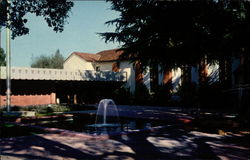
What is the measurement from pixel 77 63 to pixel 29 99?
54.8ft

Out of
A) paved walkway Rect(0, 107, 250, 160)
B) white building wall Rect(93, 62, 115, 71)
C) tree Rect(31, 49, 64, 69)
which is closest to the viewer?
paved walkway Rect(0, 107, 250, 160)

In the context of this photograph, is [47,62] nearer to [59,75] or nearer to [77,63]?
[77,63]

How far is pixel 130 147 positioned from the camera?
317 inches

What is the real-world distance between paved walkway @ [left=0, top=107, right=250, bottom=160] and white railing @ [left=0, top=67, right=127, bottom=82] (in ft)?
54.0

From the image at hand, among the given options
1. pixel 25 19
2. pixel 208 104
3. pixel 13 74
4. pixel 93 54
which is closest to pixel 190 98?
pixel 208 104

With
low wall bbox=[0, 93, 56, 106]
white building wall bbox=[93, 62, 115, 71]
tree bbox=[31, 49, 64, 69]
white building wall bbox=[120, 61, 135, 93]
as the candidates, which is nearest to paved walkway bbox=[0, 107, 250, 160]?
low wall bbox=[0, 93, 56, 106]

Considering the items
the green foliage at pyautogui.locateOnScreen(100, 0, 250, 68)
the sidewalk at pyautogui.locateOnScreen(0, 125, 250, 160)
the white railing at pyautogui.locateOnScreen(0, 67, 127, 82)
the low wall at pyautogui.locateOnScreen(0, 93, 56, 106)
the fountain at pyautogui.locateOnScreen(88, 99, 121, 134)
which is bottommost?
the fountain at pyautogui.locateOnScreen(88, 99, 121, 134)

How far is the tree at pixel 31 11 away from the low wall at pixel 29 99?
1747 cm

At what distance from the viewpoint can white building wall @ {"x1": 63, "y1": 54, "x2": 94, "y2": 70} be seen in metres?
40.8

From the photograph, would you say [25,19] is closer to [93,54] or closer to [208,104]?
[208,104]

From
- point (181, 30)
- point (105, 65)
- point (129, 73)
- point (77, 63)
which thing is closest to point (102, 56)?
point (105, 65)

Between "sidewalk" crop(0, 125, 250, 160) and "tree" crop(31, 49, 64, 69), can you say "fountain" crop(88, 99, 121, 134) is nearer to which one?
"sidewalk" crop(0, 125, 250, 160)

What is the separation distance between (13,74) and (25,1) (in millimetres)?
16649

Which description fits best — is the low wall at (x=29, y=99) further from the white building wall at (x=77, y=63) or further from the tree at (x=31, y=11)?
the tree at (x=31, y=11)
